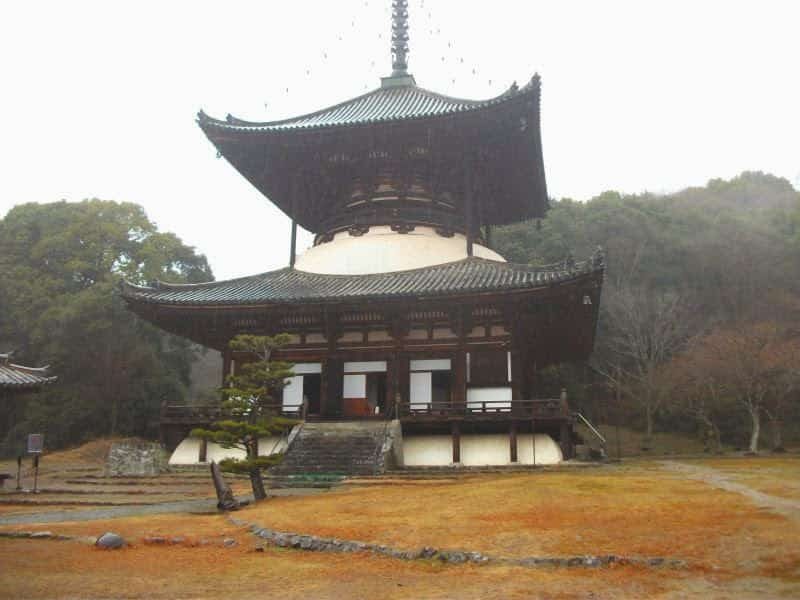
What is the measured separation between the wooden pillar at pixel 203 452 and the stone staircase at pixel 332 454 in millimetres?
3625

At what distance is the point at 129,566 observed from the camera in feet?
31.5

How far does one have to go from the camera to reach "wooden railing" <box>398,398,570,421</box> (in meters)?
21.7

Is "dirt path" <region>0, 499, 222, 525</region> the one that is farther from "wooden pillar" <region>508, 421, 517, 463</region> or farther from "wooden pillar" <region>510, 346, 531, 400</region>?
"wooden pillar" <region>510, 346, 531, 400</region>

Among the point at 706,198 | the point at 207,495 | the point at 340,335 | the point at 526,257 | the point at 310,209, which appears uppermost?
the point at 706,198

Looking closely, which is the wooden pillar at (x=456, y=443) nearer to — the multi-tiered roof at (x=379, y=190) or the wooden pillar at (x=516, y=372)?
the wooden pillar at (x=516, y=372)

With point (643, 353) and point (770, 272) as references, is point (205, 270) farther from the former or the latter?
point (770, 272)

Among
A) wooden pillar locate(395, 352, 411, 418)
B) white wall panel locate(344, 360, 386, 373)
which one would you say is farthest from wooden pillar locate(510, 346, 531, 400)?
white wall panel locate(344, 360, 386, 373)

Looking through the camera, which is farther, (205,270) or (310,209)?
(205,270)

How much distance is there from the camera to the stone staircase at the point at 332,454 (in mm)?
19400

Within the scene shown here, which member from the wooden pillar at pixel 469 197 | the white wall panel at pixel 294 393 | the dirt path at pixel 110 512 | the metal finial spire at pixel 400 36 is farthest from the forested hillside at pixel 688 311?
the dirt path at pixel 110 512

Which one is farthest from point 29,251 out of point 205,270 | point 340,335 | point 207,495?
point 207,495

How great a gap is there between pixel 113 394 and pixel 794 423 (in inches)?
1755

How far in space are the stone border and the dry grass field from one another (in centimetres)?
13

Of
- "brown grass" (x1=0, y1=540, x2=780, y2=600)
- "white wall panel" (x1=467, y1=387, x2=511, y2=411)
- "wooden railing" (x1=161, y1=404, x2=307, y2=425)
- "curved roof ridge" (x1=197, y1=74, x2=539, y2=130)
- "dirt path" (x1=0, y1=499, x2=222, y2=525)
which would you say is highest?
"curved roof ridge" (x1=197, y1=74, x2=539, y2=130)
